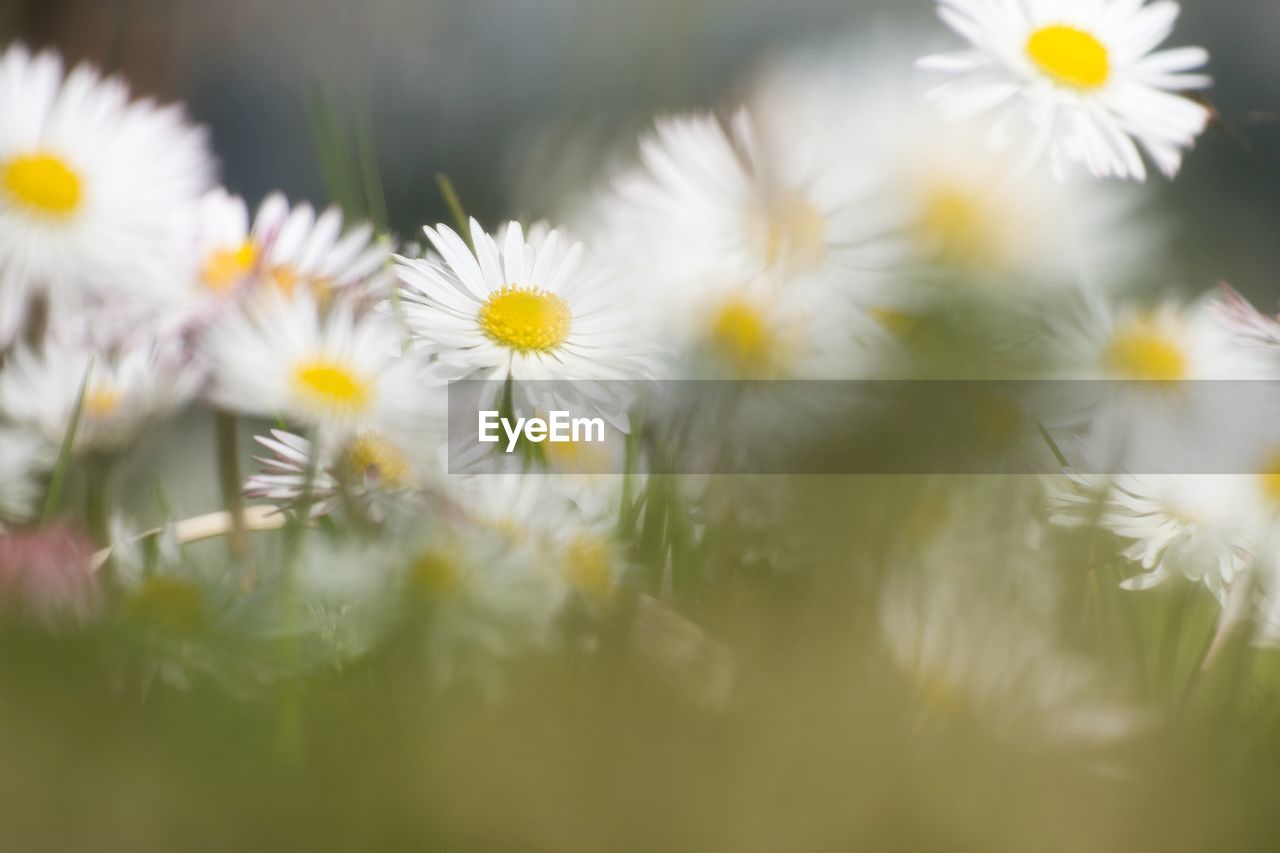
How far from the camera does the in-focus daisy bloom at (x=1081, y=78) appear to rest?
289 millimetres

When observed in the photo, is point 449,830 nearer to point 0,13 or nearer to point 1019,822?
point 1019,822

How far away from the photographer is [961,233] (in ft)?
0.69

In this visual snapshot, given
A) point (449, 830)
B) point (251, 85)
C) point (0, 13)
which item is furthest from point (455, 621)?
point (251, 85)

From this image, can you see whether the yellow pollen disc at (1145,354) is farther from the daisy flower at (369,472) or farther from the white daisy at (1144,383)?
the daisy flower at (369,472)

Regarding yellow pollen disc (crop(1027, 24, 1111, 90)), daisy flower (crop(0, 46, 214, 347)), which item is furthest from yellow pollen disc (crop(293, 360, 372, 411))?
yellow pollen disc (crop(1027, 24, 1111, 90))

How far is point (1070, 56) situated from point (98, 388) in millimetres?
288

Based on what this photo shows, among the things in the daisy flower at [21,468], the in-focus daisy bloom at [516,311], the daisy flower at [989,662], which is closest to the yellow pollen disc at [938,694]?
the daisy flower at [989,662]

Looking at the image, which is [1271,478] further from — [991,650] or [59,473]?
[59,473]

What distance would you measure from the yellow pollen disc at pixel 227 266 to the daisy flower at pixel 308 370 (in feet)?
0.17

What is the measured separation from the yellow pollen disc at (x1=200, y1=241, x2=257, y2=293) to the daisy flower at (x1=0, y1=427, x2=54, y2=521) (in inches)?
2.7

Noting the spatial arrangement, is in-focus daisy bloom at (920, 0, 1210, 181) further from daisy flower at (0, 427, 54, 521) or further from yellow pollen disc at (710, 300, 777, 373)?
daisy flower at (0, 427, 54, 521)

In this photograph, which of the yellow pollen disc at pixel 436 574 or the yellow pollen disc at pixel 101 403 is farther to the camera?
the yellow pollen disc at pixel 101 403

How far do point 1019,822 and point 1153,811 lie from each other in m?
0.02

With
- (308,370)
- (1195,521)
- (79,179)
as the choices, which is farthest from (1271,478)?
(79,179)
